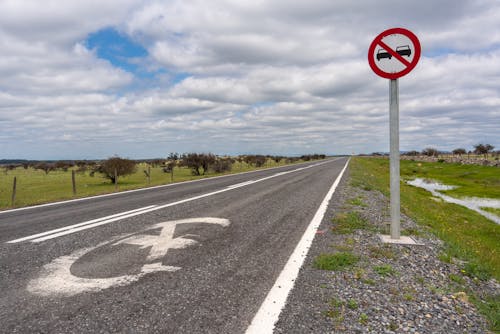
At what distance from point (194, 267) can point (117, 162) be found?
101 feet

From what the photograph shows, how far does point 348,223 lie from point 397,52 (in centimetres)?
330

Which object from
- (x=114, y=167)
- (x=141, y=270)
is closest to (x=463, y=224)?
(x=141, y=270)

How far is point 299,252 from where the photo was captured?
453cm

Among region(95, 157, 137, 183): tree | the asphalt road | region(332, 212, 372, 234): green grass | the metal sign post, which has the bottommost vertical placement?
region(332, 212, 372, 234): green grass

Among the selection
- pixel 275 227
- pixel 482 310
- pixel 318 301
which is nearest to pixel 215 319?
pixel 318 301

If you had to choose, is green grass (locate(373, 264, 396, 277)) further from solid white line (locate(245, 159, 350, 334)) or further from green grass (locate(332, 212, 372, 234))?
green grass (locate(332, 212, 372, 234))

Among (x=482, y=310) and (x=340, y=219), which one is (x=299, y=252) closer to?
(x=482, y=310)

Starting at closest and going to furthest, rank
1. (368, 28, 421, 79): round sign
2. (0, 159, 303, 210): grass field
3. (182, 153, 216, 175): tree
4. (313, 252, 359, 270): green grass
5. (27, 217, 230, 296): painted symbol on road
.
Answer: (27, 217, 230, 296): painted symbol on road, (313, 252, 359, 270): green grass, (368, 28, 421, 79): round sign, (0, 159, 303, 210): grass field, (182, 153, 216, 175): tree

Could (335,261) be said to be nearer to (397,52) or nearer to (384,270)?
(384,270)

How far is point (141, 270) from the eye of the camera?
3.78 meters

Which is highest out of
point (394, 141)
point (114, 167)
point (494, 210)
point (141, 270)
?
point (394, 141)

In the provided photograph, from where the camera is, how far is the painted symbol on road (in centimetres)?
337

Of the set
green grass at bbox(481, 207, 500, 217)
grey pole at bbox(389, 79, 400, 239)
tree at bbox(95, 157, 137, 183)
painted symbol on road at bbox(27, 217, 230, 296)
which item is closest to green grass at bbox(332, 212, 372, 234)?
grey pole at bbox(389, 79, 400, 239)

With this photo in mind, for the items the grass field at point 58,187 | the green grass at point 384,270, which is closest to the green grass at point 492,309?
the green grass at point 384,270
